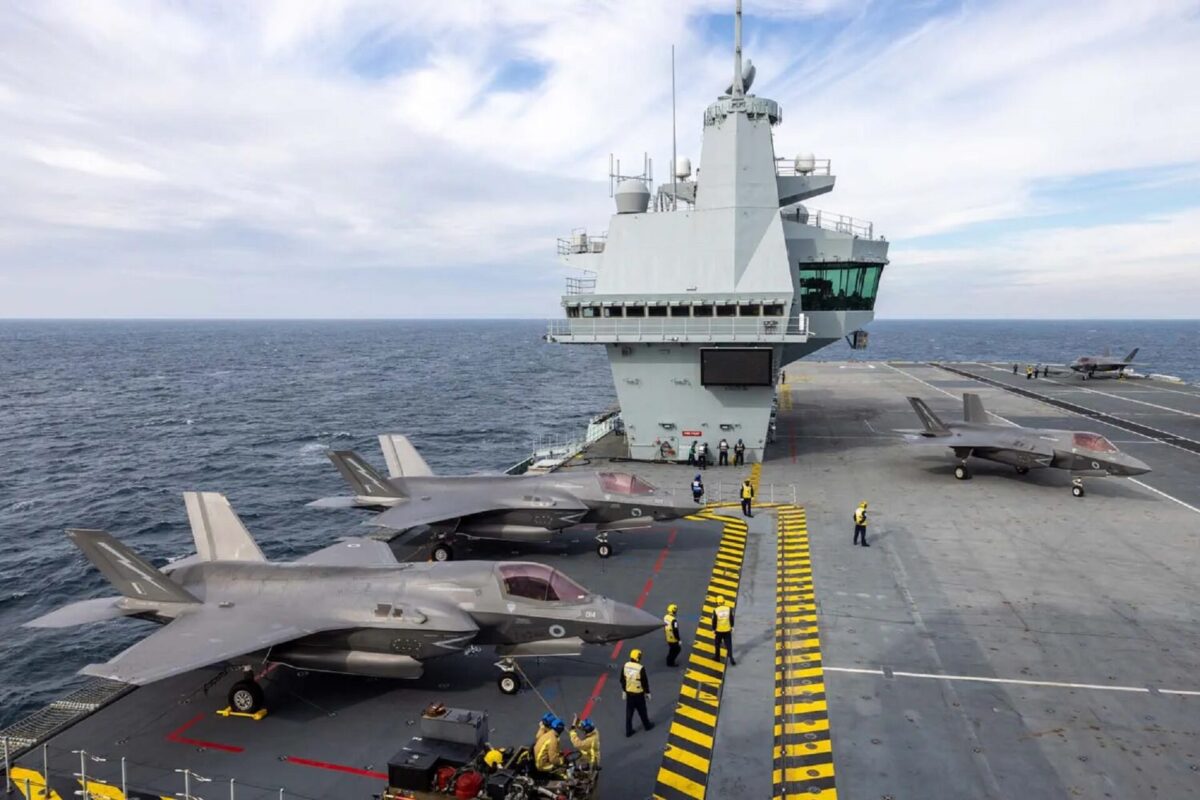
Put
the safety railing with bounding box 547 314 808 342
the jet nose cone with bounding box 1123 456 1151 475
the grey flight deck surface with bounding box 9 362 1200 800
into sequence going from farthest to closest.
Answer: the safety railing with bounding box 547 314 808 342 < the jet nose cone with bounding box 1123 456 1151 475 < the grey flight deck surface with bounding box 9 362 1200 800

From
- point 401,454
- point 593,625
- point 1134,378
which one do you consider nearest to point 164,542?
point 401,454

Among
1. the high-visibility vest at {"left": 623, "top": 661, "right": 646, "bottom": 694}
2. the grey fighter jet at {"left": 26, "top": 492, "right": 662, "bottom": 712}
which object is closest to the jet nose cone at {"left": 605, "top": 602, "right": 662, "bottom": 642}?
the grey fighter jet at {"left": 26, "top": 492, "right": 662, "bottom": 712}

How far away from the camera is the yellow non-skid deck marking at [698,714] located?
35.4 ft

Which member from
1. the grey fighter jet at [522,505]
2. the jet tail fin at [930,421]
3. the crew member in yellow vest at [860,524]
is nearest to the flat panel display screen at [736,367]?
the jet tail fin at [930,421]

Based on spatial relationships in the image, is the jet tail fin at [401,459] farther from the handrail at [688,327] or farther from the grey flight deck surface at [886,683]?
the handrail at [688,327]

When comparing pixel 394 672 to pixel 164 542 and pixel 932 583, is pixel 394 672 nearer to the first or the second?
pixel 932 583

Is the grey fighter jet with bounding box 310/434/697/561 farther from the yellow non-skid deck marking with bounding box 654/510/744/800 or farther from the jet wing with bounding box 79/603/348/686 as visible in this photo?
the jet wing with bounding box 79/603/348/686

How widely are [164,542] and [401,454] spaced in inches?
671

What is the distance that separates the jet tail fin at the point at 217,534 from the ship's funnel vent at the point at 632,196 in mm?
21846

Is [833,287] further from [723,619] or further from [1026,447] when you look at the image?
[723,619]

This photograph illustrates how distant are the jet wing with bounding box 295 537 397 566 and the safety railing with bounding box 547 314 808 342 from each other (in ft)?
50.2

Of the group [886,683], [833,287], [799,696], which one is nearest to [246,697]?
[799,696]

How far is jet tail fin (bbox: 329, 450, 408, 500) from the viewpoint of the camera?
2139cm

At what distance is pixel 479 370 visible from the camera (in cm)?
12119
